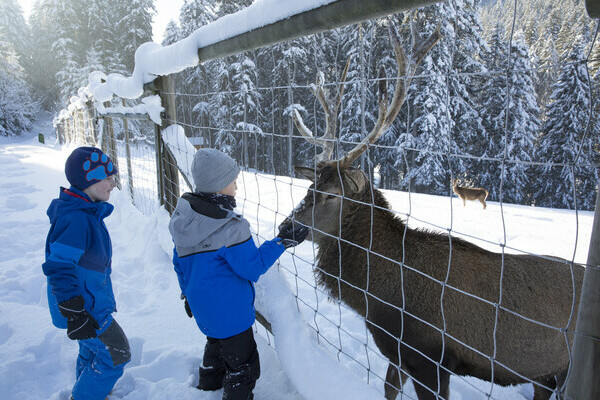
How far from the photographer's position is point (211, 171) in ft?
6.57

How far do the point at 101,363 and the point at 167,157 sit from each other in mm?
2531

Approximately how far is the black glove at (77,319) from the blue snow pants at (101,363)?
22 centimetres

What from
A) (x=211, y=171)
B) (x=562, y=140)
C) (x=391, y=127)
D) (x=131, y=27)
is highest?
(x=131, y=27)

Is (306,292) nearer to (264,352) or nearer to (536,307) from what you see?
(264,352)

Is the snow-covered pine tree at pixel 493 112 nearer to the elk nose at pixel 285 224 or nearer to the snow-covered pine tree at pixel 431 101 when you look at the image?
the snow-covered pine tree at pixel 431 101

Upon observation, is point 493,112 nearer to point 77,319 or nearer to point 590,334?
point 590,334

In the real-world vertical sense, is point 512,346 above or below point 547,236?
above

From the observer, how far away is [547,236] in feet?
22.1

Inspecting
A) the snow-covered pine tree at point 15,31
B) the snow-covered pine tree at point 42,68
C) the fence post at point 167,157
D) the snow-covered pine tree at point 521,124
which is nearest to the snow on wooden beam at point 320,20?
the fence post at point 167,157

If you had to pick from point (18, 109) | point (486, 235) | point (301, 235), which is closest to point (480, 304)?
point (301, 235)

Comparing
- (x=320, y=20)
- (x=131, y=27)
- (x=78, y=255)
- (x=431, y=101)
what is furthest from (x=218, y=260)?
(x=131, y=27)

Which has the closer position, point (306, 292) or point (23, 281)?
point (23, 281)

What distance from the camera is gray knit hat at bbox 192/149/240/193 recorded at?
6.57ft

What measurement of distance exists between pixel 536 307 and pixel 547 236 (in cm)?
571
